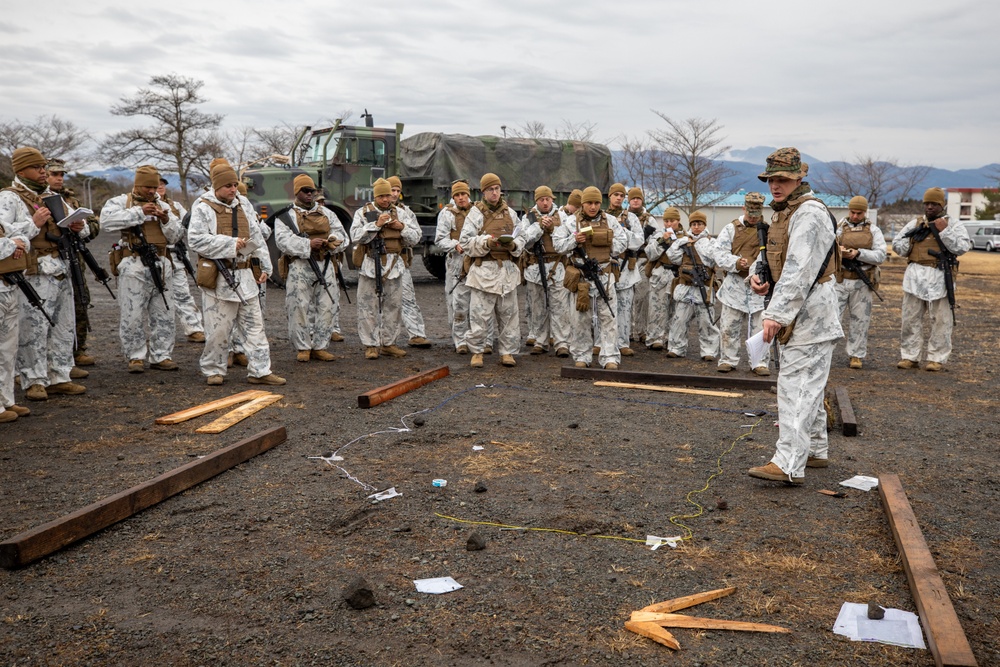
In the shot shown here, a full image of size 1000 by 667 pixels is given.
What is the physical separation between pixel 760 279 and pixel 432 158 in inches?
512

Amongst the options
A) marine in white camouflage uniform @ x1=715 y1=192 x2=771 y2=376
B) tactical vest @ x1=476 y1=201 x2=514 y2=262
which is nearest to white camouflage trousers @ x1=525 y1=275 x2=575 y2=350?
tactical vest @ x1=476 y1=201 x2=514 y2=262

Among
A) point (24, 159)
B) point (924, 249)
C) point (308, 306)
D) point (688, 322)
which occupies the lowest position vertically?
point (688, 322)

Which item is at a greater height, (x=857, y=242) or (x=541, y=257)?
(x=857, y=242)

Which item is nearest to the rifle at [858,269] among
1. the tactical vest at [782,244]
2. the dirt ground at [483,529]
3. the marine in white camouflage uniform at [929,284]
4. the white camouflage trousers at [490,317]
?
the marine in white camouflage uniform at [929,284]

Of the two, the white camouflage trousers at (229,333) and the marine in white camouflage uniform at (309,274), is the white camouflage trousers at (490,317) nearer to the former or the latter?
the marine in white camouflage uniform at (309,274)

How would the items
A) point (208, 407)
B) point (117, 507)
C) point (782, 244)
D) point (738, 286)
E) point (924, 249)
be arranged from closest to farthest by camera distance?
point (117, 507) < point (782, 244) < point (208, 407) < point (738, 286) < point (924, 249)

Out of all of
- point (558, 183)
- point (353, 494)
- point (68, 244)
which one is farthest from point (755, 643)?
point (558, 183)

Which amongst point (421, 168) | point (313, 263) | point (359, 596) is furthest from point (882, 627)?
point (421, 168)

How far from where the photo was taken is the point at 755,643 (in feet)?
10.5

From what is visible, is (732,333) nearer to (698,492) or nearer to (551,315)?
(551,315)

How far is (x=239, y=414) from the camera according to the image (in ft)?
22.1

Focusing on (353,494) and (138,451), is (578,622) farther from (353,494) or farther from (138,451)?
(138,451)

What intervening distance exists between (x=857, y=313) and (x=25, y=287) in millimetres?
8619

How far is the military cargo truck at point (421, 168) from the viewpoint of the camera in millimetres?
16234
